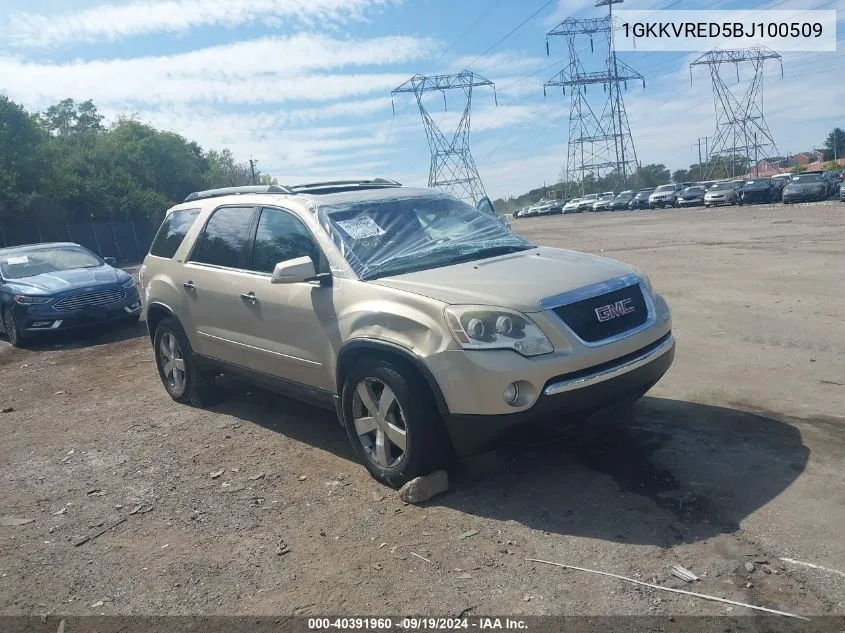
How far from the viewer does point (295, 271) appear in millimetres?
4648

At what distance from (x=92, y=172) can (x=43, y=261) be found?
34475 millimetres

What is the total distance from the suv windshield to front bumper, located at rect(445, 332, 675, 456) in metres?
1.22

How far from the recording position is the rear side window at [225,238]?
571cm

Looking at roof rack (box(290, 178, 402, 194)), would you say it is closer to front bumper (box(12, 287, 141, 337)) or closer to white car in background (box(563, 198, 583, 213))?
front bumper (box(12, 287, 141, 337))

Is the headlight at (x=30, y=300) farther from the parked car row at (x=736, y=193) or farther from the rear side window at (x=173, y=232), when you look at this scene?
the parked car row at (x=736, y=193)

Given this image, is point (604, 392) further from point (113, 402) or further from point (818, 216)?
point (818, 216)

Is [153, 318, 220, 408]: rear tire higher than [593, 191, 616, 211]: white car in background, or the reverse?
[153, 318, 220, 408]: rear tire

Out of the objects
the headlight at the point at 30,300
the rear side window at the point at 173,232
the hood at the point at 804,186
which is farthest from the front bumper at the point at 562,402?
the hood at the point at 804,186

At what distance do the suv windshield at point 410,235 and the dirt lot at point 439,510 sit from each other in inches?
54.4

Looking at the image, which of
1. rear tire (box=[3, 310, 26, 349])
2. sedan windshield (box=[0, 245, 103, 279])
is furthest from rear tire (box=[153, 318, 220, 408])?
sedan windshield (box=[0, 245, 103, 279])

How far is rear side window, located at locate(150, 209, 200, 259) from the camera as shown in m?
6.54

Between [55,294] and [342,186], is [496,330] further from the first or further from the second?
[55,294]

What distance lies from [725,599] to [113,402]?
6.05 meters

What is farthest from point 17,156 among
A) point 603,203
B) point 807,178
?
point 603,203
